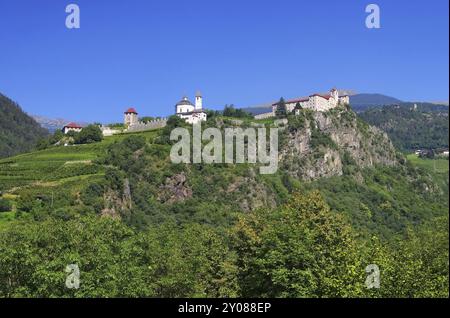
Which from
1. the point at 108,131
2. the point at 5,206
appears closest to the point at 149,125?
the point at 108,131

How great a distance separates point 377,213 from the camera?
18512 cm

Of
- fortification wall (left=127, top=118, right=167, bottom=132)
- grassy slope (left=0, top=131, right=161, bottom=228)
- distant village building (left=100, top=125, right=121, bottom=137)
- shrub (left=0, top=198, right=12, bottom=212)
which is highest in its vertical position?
fortification wall (left=127, top=118, right=167, bottom=132)

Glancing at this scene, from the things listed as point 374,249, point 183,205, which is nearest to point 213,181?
point 183,205

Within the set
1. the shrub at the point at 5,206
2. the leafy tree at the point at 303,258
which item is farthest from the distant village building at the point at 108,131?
the leafy tree at the point at 303,258

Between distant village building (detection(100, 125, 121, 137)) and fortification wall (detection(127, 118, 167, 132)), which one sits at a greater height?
fortification wall (detection(127, 118, 167, 132))

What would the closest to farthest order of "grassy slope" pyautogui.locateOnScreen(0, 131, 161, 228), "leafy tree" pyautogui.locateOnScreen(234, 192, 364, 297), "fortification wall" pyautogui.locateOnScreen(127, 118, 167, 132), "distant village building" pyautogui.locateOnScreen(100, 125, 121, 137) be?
Result: "leafy tree" pyautogui.locateOnScreen(234, 192, 364, 297) < "grassy slope" pyautogui.locateOnScreen(0, 131, 161, 228) < "fortification wall" pyautogui.locateOnScreen(127, 118, 167, 132) < "distant village building" pyautogui.locateOnScreen(100, 125, 121, 137)

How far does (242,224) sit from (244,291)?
852 cm

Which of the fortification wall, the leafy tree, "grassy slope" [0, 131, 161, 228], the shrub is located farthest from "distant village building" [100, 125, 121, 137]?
the leafy tree

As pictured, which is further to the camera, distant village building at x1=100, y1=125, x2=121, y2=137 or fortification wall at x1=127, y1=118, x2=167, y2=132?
distant village building at x1=100, y1=125, x2=121, y2=137

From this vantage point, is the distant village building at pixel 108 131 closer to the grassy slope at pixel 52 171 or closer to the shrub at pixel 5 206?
the grassy slope at pixel 52 171

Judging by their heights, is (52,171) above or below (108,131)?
below

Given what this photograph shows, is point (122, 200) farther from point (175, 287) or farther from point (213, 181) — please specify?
point (175, 287)

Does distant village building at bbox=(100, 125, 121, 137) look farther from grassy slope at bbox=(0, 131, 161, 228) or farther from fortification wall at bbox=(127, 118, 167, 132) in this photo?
grassy slope at bbox=(0, 131, 161, 228)

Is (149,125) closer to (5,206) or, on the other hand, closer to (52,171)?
(52,171)
